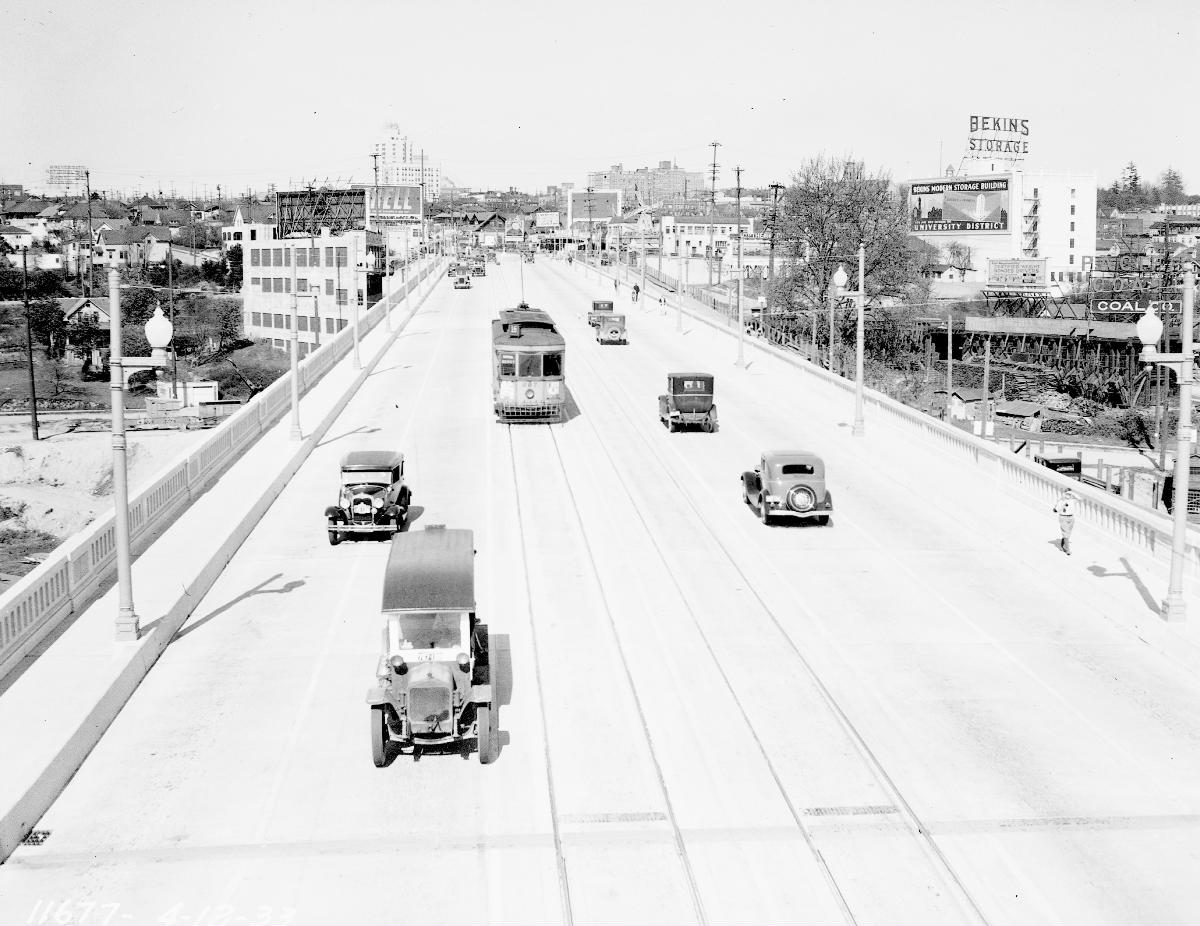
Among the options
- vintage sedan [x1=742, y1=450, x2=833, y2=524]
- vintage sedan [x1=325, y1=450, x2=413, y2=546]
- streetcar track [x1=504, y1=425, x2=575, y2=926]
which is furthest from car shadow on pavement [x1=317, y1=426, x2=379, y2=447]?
vintage sedan [x1=742, y1=450, x2=833, y2=524]

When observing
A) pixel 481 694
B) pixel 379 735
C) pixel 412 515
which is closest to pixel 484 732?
pixel 481 694

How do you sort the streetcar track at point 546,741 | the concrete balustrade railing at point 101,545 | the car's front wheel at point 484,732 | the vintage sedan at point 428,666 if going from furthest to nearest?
1. the concrete balustrade railing at point 101,545
2. the car's front wheel at point 484,732
3. the vintage sedan at point 428,666
4. the streetcar track at point 546,741

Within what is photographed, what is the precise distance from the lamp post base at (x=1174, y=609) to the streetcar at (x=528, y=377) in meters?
23.7

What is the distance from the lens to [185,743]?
16.5 meters

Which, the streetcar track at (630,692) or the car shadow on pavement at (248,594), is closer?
the streetcar track at (630,692)

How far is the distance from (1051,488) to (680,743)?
1632 cm

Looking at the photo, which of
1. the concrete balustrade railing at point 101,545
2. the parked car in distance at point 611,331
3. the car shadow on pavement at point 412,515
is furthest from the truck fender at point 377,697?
the parked car in distance at point 611,331

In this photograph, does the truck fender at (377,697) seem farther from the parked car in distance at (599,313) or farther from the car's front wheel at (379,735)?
the parked car in distance at (599,313)

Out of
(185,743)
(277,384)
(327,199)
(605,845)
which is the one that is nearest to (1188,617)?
(605,845)

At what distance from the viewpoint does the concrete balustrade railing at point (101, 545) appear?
59.7 ft

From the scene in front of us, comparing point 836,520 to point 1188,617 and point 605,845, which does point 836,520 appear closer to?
point 1188,617

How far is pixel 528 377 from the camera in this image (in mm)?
42031

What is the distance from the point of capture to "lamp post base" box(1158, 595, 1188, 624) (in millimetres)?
21625

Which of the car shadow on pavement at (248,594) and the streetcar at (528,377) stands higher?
the streetcar at (528,377)
